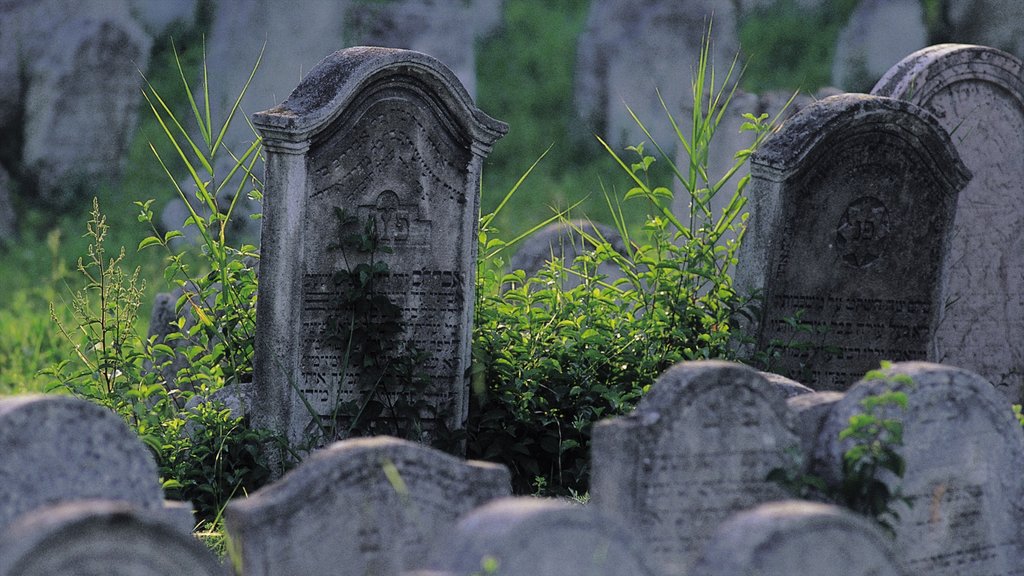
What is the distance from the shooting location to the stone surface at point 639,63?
1333 cm

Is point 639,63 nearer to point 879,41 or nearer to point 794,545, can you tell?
point 879,41

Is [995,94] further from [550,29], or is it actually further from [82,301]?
[550,29]

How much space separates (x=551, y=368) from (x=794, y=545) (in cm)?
260

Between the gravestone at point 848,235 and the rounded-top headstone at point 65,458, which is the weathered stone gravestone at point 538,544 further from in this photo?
the gravestone at point 848,235

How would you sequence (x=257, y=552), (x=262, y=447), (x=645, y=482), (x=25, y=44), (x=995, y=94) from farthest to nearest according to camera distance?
(x=25, y=44) < (x=995, y=94) < (x=262, y=447) < (x=645, y=482) < (x=257, y=552)

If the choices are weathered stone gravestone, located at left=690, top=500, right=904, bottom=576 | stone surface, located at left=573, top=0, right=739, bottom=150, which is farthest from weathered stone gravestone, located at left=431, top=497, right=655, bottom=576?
stone surface, located at left=573, top=0, right=739, bottom=150

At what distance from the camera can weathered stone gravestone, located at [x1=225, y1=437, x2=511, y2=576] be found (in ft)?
9.42

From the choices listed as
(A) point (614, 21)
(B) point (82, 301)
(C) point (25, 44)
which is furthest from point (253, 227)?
(B) point (82, 301)

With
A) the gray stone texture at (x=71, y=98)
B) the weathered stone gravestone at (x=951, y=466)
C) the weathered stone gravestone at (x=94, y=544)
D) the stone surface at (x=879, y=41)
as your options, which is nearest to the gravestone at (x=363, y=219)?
the weathered stone gravestone at (x=951, y=466)

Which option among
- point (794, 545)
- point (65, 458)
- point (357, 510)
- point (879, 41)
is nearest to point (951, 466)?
point (794, 545)

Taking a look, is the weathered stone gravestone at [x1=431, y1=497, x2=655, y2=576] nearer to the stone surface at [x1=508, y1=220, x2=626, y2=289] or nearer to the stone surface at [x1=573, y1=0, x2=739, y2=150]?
the stone surface at [x1=508, y1=220, x2=626, y2=289]

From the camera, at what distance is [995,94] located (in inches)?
236

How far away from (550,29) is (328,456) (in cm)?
1199

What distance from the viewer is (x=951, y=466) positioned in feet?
11.0
